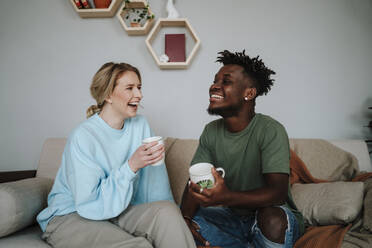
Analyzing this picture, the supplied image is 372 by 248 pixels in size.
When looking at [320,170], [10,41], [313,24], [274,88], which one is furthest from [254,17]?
[10,41]

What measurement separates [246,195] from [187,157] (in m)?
0.84

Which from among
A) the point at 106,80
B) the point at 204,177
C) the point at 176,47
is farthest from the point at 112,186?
the point at 176,47

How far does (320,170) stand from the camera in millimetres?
1698

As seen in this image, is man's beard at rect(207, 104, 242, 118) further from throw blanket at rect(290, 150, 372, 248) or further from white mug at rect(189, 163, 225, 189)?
throw blanket at rect(290, 150, 372, 248)

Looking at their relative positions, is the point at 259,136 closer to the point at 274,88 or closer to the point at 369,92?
the point at 274,88

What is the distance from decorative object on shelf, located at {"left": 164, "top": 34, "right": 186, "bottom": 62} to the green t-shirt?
3.32 feet

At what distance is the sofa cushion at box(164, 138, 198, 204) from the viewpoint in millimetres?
1729

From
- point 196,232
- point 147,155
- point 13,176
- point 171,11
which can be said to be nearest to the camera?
point 147,155

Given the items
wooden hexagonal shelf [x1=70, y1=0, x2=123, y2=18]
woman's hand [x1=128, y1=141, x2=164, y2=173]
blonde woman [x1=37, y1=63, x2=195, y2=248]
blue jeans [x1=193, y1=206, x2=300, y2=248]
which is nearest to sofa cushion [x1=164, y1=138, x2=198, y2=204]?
blonde woman [x1=37, y1=63, x2=195, y2=248]

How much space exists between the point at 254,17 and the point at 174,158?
1.43 meters

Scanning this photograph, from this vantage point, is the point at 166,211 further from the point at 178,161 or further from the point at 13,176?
the point at 13,176

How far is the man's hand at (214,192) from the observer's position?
0.95 meters

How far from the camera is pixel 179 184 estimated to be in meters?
1.73

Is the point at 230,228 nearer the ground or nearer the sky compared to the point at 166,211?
nearer the ground
